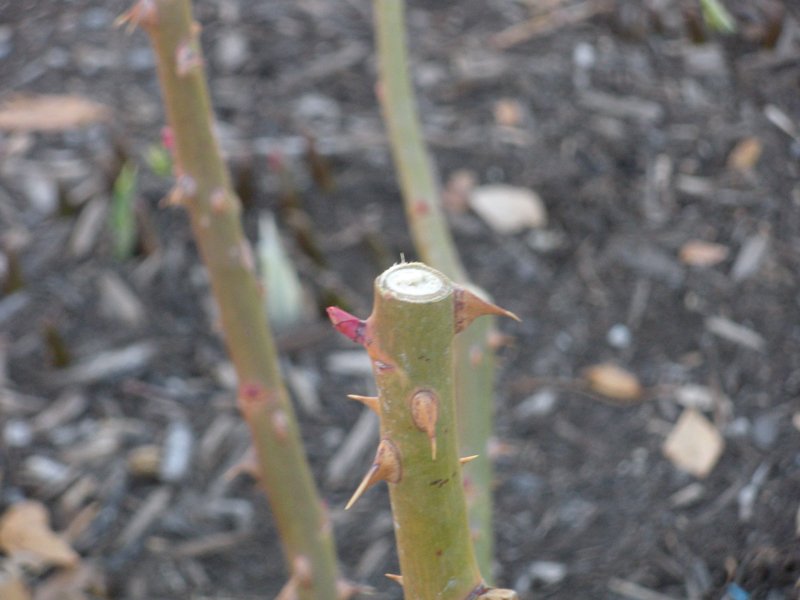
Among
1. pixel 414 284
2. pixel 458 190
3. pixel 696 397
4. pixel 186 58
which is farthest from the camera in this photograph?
pixel 458 190

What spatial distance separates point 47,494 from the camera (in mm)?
1522

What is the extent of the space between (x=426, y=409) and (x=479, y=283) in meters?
1.31

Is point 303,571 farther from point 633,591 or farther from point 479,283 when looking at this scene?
point 479,283

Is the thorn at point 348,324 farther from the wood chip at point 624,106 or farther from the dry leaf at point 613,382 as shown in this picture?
the wood chip at point 624,106

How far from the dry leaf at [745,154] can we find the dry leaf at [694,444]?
2.01 ft

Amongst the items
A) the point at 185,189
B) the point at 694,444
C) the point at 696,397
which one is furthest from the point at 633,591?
the point at 185,189

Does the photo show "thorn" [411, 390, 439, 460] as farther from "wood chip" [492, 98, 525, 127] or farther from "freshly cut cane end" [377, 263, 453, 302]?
"wood chip" [492, 98, 525, 127]

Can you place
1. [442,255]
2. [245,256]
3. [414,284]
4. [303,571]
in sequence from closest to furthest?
[414,284], [245,256], [303,571], [442,255]

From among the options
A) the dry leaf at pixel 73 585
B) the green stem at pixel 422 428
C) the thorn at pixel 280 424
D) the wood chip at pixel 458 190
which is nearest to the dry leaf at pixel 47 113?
the wood chip at pixel 458 190

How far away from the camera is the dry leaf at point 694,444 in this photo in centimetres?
153

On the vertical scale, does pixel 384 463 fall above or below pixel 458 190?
above

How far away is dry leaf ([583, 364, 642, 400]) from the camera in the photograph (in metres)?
1.67

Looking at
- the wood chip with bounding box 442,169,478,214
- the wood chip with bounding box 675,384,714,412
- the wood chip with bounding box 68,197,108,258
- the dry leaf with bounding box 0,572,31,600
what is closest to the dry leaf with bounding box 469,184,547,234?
the wood chip with bounding box 442,169,478,214

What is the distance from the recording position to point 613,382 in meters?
1.69
